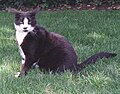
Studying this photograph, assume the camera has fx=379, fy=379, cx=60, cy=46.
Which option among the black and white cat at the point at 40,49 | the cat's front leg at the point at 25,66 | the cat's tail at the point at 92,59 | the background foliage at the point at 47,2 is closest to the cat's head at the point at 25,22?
the black and white cat at the point at 40,49

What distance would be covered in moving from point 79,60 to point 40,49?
0.73m

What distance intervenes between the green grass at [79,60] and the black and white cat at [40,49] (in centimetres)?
12

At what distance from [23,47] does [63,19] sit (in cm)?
425

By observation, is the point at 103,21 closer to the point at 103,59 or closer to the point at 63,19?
the point at 63,19

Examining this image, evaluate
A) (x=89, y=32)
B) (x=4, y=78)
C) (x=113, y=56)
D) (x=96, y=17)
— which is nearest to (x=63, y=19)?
(x=96, y=17)

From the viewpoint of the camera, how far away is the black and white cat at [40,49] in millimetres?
4741

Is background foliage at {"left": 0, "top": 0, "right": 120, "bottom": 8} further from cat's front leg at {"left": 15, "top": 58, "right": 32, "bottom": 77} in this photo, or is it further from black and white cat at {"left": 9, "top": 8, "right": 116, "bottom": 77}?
cat's front leg at {"left": 15, "top": 58, "right": 32, "bottom": 77}

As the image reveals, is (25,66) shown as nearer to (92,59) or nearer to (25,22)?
(25,22)

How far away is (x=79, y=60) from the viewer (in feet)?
17.6

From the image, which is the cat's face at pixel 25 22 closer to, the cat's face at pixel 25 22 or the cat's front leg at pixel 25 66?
the cat's face at pixel 25 22

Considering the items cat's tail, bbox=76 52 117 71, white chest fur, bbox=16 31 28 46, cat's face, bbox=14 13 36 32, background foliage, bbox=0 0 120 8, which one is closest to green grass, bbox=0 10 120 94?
cat's tail, bbox=76 52 117 71

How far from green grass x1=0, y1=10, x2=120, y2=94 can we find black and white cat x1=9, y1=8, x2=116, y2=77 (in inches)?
4.8

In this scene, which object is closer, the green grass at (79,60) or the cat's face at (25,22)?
the green grass at (79,60)

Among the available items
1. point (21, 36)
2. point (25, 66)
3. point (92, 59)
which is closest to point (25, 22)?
point (21, 36)
